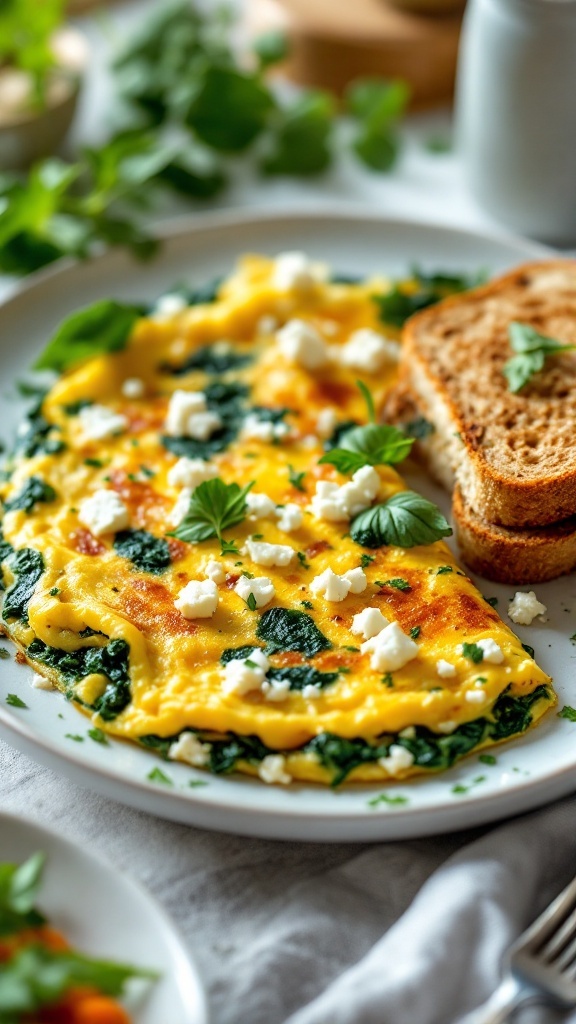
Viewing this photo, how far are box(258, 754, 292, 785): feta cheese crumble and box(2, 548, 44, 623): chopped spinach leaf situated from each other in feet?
4.10

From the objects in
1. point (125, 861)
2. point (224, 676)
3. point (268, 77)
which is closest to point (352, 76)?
point (268, 77)

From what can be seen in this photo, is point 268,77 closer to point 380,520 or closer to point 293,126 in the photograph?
point 293,126

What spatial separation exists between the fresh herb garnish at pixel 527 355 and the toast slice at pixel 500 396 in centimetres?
7

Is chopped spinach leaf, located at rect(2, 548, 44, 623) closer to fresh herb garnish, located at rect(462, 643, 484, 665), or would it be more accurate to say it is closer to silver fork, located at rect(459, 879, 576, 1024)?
fresh herb garnish, located at rect(462, 643, 484, 665)

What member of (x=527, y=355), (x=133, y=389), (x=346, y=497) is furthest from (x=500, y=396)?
(x=133, y=389)

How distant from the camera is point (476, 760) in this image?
397 cm

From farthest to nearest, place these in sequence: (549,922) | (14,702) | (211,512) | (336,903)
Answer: (211,512), (14,702), (336,903), (549,922)

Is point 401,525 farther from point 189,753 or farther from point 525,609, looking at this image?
point 189,753

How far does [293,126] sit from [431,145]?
1.08 m

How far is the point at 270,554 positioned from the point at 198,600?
0.41 m

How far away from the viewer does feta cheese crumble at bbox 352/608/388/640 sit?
4.21 metres

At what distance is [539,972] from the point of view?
11.0 ft

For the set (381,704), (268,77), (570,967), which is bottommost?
(570,967)

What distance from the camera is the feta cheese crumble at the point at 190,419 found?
5262mm
